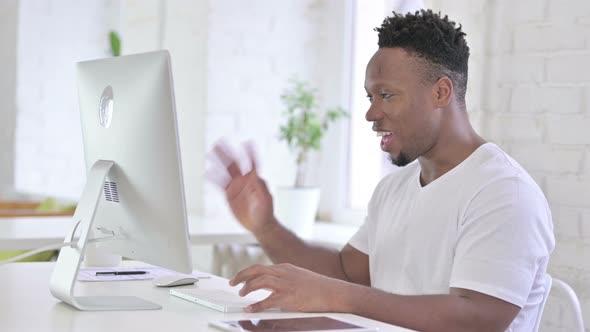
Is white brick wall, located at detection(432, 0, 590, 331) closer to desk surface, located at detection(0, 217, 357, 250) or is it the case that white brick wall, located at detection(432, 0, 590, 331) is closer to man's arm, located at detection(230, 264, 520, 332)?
man's arm, located at detection(230, 264, 520, 332)

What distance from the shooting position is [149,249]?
70.5 inches

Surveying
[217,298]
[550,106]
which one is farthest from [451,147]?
[217,298]

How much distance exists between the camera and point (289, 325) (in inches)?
62.3

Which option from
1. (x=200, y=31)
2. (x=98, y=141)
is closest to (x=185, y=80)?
(x=200, y=31)

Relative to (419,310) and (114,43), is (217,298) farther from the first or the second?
(114,43)

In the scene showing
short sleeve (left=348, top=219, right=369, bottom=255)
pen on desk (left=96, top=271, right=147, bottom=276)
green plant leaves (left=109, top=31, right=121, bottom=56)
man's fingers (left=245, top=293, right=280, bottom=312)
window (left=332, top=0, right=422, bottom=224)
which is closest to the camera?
man's fingers (left=245, top=293, right=280, bottom=312)

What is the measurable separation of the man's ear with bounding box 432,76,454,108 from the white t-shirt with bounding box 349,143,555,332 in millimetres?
140

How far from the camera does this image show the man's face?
2006mm

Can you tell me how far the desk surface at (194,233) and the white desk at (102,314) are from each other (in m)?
0.75

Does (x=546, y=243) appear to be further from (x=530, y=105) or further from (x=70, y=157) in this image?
(x=70, y=157)

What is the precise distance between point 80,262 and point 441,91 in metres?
0.85

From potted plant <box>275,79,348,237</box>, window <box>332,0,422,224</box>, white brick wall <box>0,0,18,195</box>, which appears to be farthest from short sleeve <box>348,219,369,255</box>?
white brick wall <box>0,0,18,195</box>

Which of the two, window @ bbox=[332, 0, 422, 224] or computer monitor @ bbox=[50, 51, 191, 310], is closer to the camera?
computer monitor @ bbox=[50, 51, 191, 310]

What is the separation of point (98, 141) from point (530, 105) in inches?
46.2
